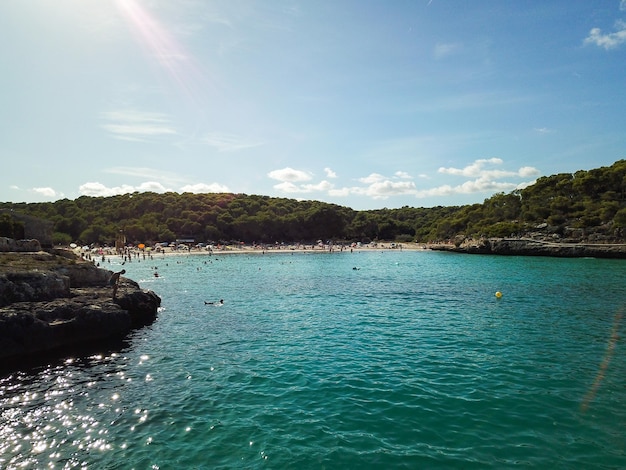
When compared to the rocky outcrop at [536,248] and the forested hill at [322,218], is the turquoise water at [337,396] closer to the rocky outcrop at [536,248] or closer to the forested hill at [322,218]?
the rocky outcrop at [536,248]

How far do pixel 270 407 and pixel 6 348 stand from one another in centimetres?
1227

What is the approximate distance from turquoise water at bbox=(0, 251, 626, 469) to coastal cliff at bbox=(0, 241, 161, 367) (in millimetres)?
1736

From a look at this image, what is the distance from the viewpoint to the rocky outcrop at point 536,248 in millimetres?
68250

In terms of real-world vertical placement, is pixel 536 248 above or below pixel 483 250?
above

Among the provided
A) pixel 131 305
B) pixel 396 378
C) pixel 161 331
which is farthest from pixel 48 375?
pixel 396 378

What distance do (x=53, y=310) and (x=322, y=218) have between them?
117 m

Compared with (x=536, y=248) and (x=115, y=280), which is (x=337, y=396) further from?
(x=536, y=248)

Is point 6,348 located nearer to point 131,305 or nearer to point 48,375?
point 48,375

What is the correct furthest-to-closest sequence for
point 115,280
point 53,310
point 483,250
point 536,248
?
point 483,250 → point 536,248 → point 115,280 → point 53,310

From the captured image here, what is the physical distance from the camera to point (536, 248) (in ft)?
256

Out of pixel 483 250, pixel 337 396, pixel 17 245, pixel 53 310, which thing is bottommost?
pixel 337 396

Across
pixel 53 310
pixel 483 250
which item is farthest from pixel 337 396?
pixel 483 250

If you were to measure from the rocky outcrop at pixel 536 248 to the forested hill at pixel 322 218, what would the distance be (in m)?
5.03

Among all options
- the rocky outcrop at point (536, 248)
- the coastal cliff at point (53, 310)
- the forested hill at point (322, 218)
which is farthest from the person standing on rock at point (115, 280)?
the rocky outcrop at point (536, 248)
